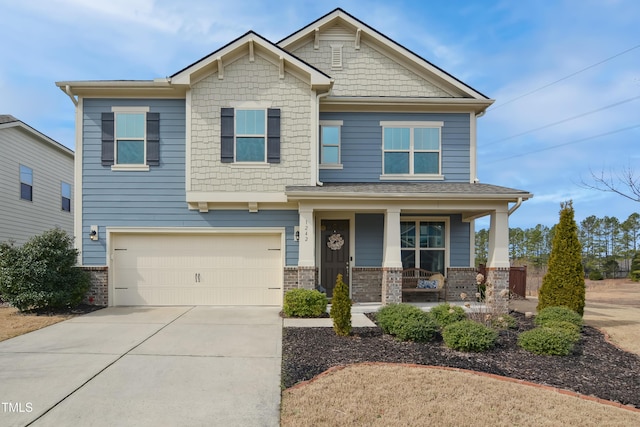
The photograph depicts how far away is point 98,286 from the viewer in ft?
33.0

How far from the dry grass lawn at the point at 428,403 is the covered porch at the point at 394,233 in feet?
15.6

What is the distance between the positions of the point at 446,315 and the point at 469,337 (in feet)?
4.20

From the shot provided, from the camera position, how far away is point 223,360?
18.5 ft

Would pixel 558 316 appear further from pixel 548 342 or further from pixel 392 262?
pixel 392 262

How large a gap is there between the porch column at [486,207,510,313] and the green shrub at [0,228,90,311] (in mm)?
10507

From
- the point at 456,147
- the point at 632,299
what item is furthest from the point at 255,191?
the point at 632,299

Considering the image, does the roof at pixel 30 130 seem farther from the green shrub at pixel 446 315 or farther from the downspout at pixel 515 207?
the downspout at pixel 515 207

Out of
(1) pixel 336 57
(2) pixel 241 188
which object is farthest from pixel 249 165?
(1) pixel 336 57

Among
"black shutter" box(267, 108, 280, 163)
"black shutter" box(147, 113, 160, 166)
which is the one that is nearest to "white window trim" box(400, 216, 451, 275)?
"black shutter" box(267, 108, 280, 163)

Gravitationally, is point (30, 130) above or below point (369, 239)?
above

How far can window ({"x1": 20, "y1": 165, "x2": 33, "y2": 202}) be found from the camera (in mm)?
14420

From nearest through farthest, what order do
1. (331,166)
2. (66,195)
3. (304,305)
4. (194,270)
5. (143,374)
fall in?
(143,374) → (304,305) → (194,270) → (331,166) → (66,195)

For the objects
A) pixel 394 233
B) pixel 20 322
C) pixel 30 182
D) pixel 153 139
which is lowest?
pixel 20 322

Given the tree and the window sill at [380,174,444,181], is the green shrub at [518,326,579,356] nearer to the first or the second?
the tree
